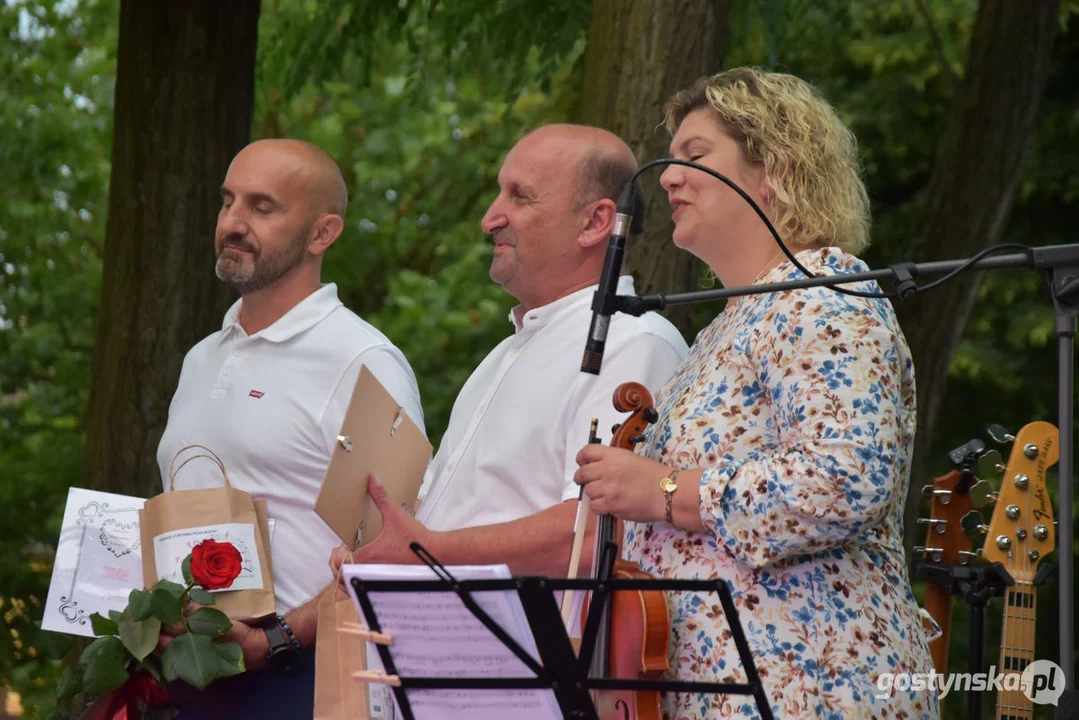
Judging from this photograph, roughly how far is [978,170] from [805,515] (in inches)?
170

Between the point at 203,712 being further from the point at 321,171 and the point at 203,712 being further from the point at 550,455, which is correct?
the point at 321,171

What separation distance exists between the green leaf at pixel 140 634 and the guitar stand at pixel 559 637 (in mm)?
1191

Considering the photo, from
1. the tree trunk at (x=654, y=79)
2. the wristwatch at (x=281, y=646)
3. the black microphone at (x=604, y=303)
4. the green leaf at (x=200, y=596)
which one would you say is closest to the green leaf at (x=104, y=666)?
the green leaf at (x=200, y=596)

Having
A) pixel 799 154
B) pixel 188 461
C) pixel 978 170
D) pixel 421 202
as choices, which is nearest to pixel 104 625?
pixel 188 461

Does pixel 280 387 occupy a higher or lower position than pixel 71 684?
higher

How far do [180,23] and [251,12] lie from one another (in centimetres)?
28

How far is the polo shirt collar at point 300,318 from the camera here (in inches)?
152

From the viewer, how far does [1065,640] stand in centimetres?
224

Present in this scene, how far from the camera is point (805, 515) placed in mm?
2367

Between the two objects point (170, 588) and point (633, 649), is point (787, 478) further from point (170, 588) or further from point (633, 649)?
point (170, 588)

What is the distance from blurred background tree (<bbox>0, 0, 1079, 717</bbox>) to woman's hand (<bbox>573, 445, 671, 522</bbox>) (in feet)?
5.53

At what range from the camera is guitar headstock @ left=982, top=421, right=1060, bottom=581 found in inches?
138

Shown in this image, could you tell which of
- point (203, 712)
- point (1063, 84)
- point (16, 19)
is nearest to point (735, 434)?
point (203, 712)

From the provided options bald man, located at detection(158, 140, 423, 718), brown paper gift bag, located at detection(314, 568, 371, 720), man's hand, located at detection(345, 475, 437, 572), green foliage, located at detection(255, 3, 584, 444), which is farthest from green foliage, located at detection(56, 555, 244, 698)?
green foliage, located at detection(255, 3, 584, 444)
